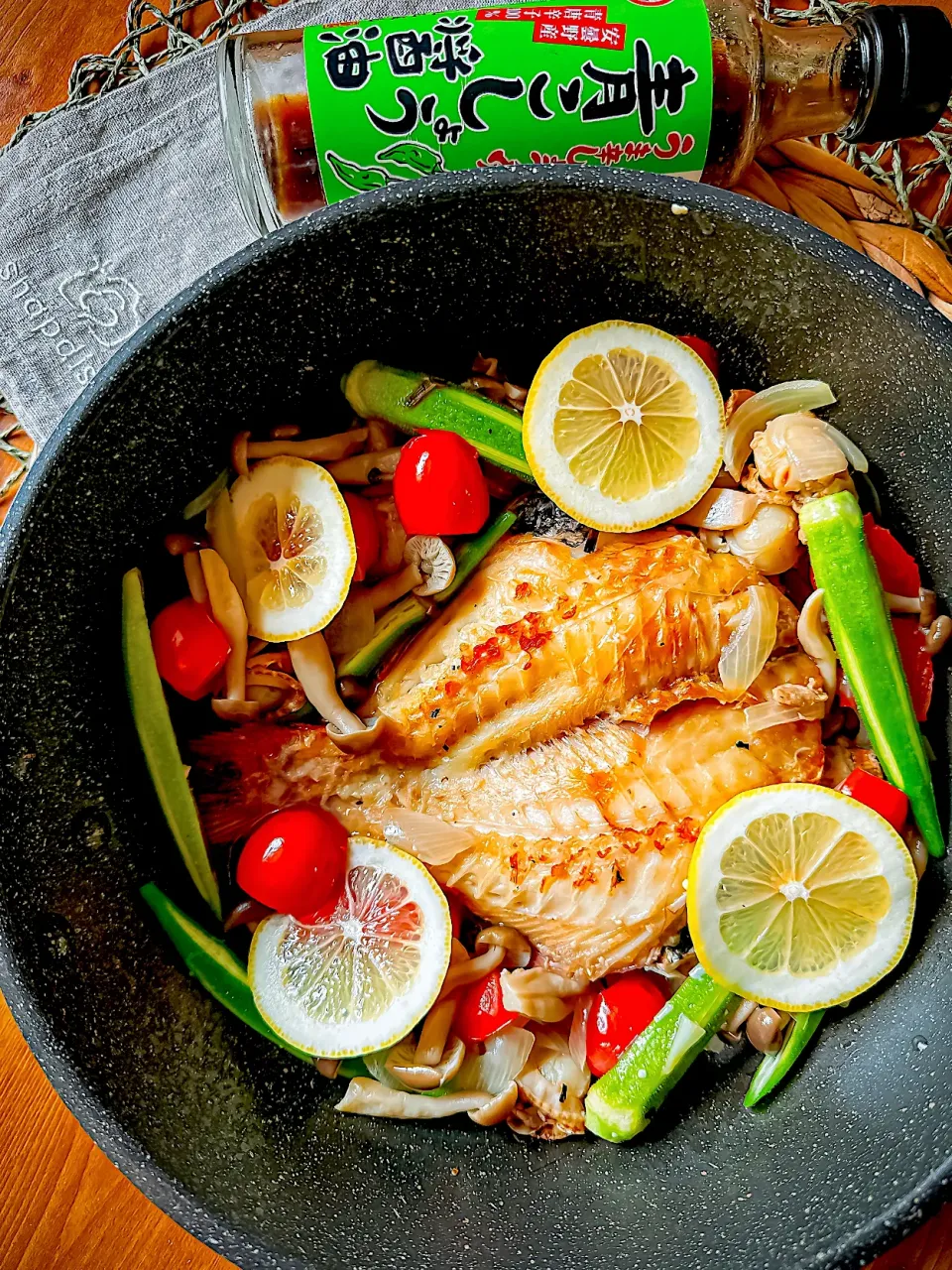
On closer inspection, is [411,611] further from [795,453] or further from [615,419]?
[795,453]

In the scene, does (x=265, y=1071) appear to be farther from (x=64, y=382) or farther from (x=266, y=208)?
(x=266, y=208)

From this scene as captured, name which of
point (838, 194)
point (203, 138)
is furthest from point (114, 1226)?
point (838, 194)

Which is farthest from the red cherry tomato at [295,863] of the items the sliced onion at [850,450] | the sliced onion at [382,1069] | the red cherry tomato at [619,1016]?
the sliced onion at [850,450]

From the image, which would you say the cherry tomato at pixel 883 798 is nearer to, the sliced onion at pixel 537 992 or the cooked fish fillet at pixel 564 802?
the cooked fish fillet at pixel 564 802

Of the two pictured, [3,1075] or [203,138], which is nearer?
[3,1075]

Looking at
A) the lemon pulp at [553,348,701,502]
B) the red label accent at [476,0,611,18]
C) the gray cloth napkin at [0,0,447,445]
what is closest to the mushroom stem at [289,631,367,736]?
the lemon pulp at [553,348,701,502]

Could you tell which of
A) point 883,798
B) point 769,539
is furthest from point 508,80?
point 883,798

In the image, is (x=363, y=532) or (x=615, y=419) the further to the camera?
(x=363, y=532)
